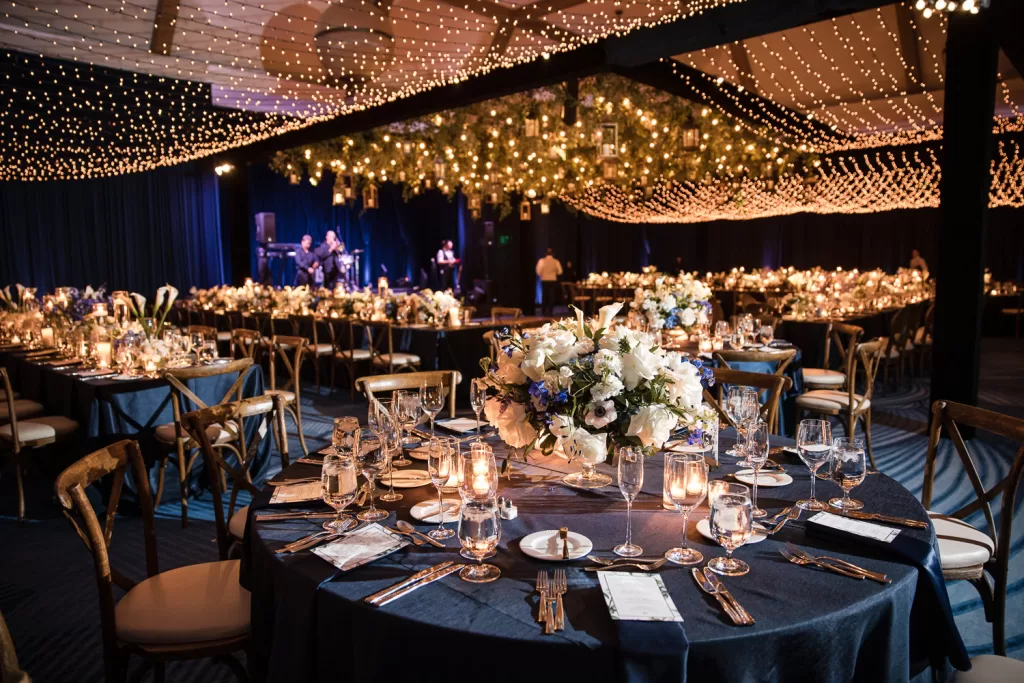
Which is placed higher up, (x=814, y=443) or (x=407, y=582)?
(x=814, y=443)

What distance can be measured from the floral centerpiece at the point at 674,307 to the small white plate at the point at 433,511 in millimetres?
3785

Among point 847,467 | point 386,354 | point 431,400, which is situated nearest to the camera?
point 847,467

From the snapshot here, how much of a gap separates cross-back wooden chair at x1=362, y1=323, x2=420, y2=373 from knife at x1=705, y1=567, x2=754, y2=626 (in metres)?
5.70

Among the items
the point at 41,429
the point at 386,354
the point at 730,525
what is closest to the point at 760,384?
the point at 730,525

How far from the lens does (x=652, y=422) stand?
1.94m

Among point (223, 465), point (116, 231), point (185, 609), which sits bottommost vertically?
point (185, 609)

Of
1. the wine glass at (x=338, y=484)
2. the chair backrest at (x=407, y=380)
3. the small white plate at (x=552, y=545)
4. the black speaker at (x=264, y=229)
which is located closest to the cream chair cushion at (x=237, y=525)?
the chair backrest at (x=407, y=380)

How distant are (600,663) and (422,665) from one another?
1.15 feet

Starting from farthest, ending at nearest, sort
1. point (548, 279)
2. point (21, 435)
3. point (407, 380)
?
point (548, 279), point (21, 435), point (407, 380)

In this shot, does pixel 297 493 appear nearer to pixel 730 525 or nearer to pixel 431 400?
pixel 431 400

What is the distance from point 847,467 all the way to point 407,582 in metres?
1.23

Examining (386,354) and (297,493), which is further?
(386,354)

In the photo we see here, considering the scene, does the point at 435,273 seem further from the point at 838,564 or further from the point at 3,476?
the point at 838,564

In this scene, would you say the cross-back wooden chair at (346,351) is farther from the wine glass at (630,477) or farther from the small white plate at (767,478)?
the wine glass at (630,477)
